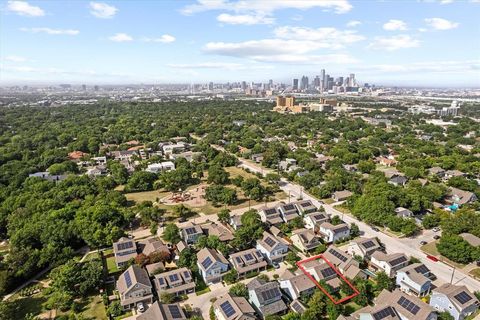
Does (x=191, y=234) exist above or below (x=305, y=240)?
above

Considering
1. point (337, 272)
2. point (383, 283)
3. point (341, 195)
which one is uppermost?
point (341, 195)

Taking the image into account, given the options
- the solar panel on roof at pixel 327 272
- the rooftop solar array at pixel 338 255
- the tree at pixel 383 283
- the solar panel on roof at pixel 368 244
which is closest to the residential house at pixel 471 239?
the solar panel on roof at pixel 368 244

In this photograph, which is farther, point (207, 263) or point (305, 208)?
point (305, 208)

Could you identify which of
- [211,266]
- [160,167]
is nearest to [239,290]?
[211,266]

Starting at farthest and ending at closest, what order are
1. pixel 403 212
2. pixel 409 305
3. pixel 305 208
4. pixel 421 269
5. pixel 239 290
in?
pixel 305 208 → pixel 403 212 → pixel 421 269 → pixel 239 290 → pixel 409 305

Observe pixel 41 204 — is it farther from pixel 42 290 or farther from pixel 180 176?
pixel 180 176

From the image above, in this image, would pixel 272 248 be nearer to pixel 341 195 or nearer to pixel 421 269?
pixel 421 269
